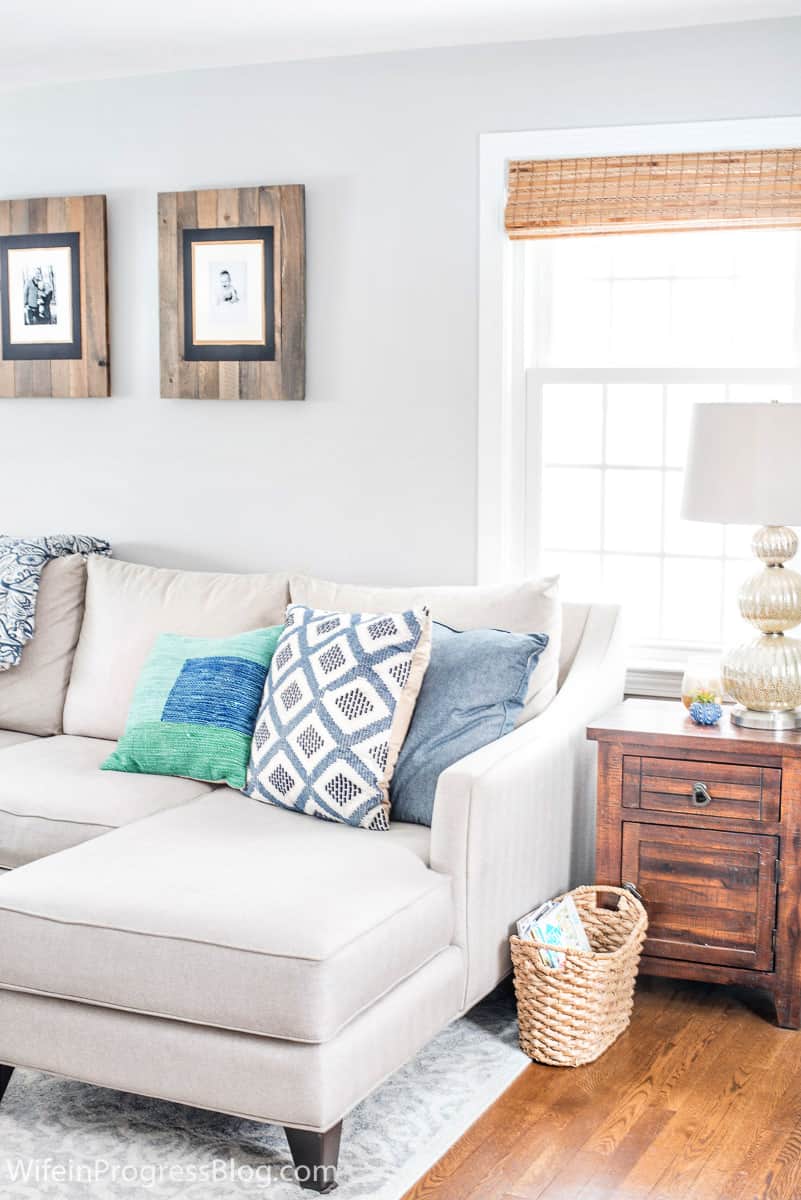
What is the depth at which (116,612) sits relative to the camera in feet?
12.2

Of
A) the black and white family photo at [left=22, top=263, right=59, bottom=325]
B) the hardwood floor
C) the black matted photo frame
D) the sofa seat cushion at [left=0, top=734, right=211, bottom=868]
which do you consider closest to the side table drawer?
the hardwood floor

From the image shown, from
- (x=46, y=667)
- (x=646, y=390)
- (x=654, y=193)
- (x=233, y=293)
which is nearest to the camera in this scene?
(x=654, y=193)

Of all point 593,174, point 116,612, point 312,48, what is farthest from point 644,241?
point 116,612

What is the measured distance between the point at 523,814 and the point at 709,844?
434mm

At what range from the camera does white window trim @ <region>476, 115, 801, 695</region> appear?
347 centimetres

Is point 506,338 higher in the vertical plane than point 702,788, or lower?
higher

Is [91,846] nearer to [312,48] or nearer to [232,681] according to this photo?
[232,681]

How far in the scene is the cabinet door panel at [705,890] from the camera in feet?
9.74

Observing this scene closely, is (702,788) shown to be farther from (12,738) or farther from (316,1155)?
(12,738)

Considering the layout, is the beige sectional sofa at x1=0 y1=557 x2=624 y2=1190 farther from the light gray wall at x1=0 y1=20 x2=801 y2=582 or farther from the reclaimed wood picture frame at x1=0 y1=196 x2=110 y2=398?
the reclaimed wood picture frame at x1=0 y1=196 x2=110 y2=398

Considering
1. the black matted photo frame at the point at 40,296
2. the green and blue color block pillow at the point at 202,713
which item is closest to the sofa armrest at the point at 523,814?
the green and blue color block pillow at the point at 202,713

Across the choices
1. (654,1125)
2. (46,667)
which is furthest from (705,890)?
(46,667)

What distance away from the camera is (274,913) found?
233 centimetres

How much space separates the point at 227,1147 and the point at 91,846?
64 cm
